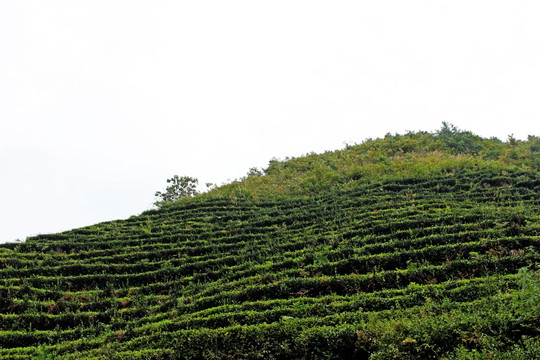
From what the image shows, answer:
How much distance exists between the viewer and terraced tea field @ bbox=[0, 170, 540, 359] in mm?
7605

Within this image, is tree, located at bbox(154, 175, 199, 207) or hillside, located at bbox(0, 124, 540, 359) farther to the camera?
tree, located at bbox(154, 175, 199, 207)

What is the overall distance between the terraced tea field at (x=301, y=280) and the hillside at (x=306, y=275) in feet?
0.15

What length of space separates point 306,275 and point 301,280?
0.45 metres

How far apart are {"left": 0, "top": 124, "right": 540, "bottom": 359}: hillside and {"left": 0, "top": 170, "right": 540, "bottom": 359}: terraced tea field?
0.15 feet

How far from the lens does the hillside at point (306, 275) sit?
7.62 m

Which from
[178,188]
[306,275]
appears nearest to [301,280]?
[306,275]

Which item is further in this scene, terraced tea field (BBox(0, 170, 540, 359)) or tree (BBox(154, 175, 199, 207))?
tree (BBox(154, 175, 199, 207))

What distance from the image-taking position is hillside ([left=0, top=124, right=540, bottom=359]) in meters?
7.62

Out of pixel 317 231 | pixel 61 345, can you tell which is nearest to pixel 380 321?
pixel 317 231

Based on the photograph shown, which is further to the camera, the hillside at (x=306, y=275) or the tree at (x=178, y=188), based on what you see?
the tree at (x=178, y=188)

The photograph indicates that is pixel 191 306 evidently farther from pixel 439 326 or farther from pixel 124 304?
pixel 439 326

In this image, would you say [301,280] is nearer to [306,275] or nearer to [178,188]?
[306,275]

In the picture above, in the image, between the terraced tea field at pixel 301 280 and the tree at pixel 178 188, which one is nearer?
the terraced tea field at pixel 301 280

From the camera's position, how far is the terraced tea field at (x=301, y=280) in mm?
7605
